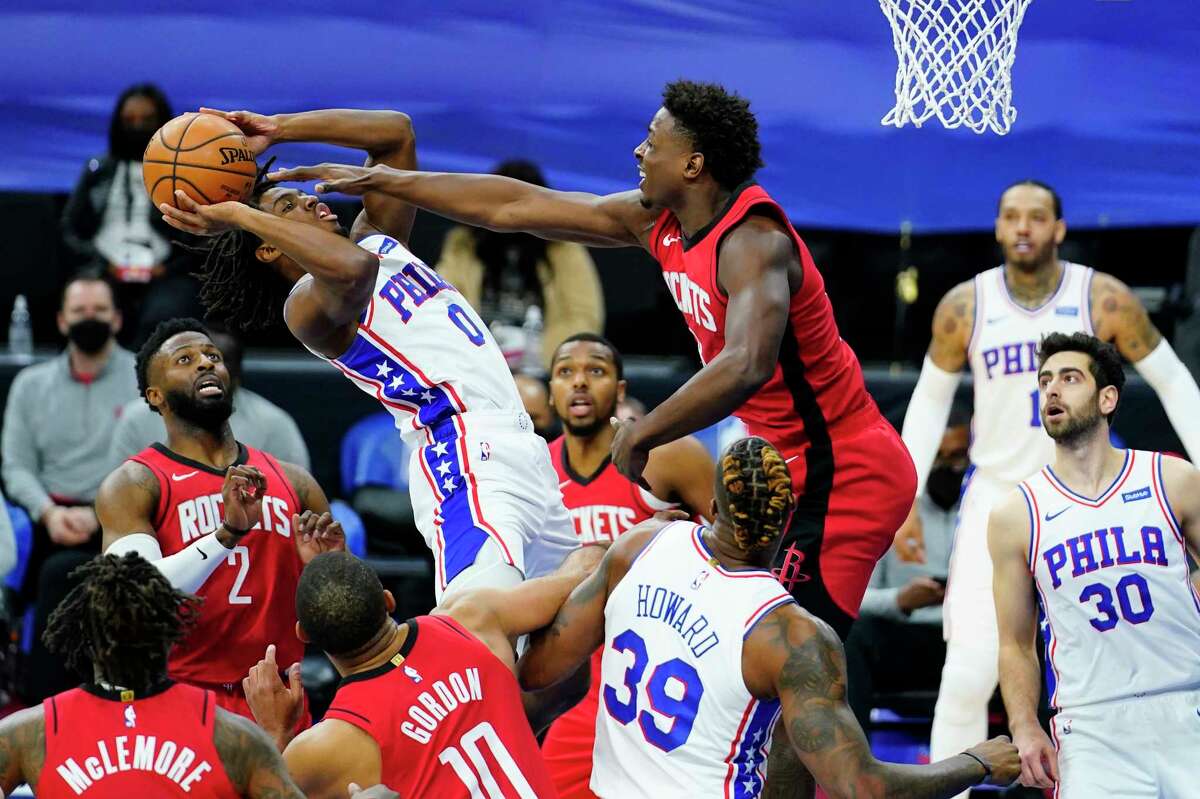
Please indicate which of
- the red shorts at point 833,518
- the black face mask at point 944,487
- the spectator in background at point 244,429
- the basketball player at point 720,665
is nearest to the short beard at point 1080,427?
the red shorts at point 833,518

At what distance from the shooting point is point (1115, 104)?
927cm

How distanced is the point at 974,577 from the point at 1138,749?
4.83 feet

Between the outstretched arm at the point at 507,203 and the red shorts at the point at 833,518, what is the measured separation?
92cm

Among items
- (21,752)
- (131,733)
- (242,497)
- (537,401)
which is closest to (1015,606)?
(242,497)

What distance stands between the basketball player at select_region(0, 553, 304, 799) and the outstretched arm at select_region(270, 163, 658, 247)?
176 cm

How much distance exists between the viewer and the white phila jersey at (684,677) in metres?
4.42

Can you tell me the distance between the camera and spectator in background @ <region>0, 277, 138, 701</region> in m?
8.34

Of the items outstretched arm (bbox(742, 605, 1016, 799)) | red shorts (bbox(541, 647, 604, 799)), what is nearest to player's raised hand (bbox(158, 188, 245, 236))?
red shorts (bbox(541, 647, 604, 799))

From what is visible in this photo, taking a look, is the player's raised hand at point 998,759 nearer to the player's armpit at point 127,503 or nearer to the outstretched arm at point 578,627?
the outstretched arm at point 578,627

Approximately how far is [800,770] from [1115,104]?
5242 millimetres

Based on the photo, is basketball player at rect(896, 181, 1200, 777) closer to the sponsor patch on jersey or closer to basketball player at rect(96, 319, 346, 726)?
the sponsor patch on jersey

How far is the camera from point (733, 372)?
4.96 m

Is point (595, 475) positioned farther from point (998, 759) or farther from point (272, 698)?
point (998, 759)

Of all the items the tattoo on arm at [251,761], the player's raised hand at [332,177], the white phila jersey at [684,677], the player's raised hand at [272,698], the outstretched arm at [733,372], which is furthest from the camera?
the player's raised hand at [332,177]
